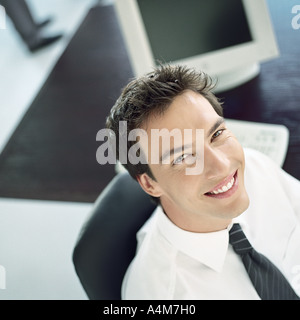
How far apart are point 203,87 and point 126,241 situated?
1.59 ft

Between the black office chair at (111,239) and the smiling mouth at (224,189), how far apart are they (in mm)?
309

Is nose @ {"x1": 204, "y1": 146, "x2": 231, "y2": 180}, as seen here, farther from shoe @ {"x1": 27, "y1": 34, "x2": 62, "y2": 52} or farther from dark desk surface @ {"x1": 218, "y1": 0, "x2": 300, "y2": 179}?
shoe @ {"x1": 27, "y1": 34, "x2": 62, "y2": 52}

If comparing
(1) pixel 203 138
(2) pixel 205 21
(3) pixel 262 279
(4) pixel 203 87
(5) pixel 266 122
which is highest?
(2) pixel 205 21

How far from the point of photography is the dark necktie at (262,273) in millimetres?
973

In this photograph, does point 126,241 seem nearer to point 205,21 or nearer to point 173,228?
point 173,228

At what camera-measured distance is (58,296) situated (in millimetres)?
1663

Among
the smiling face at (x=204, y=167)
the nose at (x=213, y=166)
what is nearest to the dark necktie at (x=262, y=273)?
the smiling face at (x=204, y=167)

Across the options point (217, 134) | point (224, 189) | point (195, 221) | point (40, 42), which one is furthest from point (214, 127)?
point (40, 42)

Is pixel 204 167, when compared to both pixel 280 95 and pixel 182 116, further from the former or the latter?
pixel 280 95

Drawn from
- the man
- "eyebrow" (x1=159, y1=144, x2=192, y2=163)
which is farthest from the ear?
"eyebrow" (x1=159, y1=144, x2=192, y2=163)

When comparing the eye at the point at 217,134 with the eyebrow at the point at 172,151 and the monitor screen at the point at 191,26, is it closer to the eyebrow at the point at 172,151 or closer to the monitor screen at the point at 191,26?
the eyebrow at the point at 172,151

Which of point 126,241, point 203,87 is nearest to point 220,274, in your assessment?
point 126,241

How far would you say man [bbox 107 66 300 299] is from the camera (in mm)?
869

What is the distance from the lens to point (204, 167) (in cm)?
87
